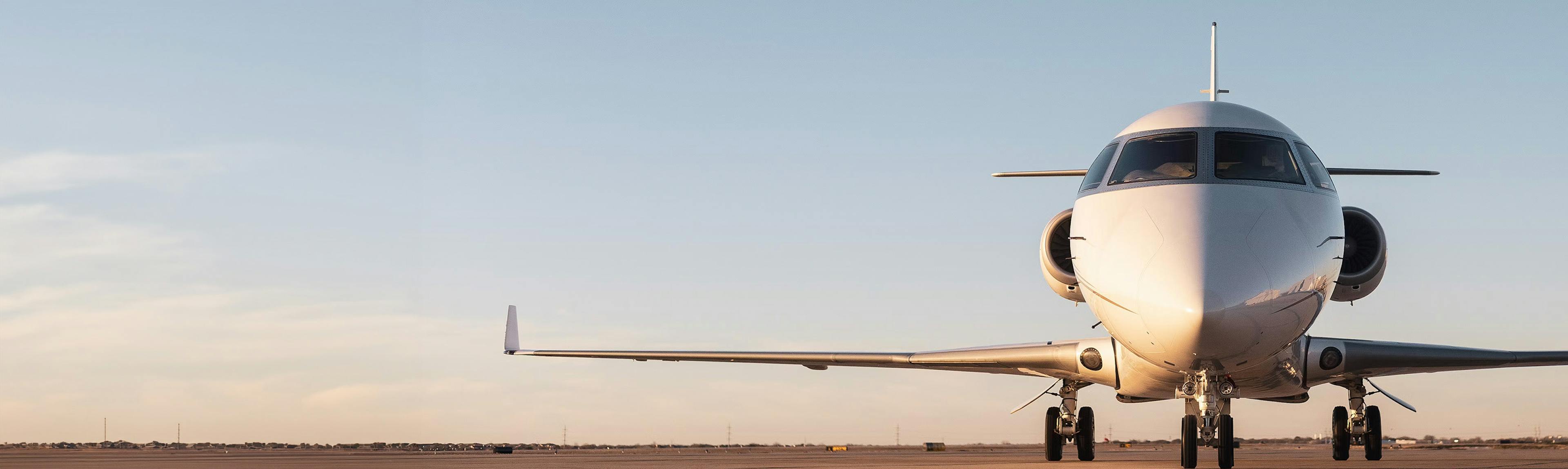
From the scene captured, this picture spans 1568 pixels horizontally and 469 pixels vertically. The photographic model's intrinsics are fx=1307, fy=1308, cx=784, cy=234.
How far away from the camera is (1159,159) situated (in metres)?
10.9

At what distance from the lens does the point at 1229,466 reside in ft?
35.7

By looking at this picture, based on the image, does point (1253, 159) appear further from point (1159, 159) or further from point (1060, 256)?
point (1060, 256)

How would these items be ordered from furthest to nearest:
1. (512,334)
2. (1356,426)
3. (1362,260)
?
(512,334), (1356,426), (1362,260)

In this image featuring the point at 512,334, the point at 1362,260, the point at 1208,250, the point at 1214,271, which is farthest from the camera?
the point at 512,334

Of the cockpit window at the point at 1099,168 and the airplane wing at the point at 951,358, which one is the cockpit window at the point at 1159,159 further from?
the airplane wing at the point at 951,358

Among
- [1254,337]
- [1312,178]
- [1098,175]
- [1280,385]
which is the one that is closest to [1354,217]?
[1280,385]

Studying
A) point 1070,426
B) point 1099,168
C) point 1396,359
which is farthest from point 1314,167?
point 1070,426

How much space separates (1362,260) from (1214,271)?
4.98 meters

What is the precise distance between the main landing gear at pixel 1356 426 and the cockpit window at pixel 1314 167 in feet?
15.6

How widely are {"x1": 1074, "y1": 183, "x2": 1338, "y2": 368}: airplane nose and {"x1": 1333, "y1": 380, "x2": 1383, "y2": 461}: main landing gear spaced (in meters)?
6.08

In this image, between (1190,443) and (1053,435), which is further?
(1053,435)

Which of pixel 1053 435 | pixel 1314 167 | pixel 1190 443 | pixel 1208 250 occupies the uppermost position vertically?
pixel 1314 167

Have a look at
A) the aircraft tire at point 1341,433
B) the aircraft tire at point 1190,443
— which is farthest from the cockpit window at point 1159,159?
the aircraft tire at point 1341,433

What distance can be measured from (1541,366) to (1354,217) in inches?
161
